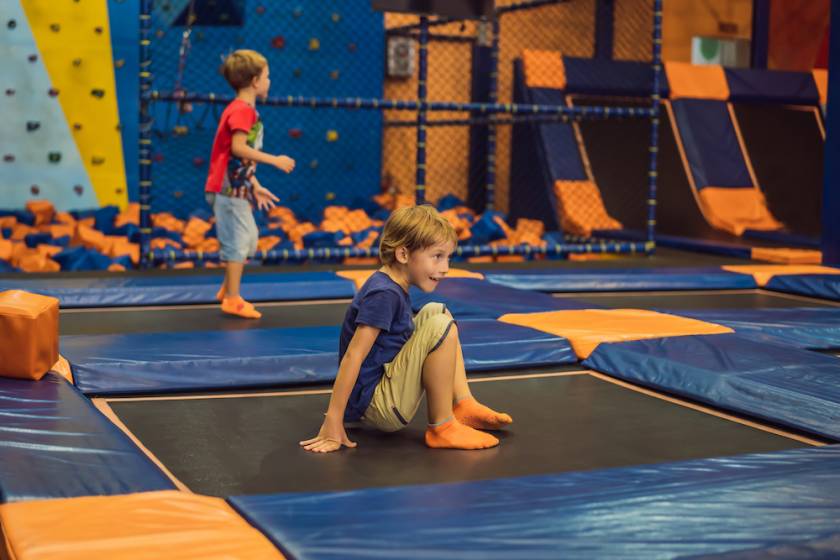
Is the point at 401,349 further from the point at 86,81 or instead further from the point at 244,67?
the point at 86,81

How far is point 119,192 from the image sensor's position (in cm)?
758

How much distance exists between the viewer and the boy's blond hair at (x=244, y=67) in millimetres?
3982

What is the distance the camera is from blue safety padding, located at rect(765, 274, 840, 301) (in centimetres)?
494

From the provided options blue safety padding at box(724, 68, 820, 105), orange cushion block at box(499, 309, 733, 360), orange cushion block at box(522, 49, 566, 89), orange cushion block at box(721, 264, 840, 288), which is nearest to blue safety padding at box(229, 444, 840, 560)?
orange cushion block at box(499, 309, 733, 360)

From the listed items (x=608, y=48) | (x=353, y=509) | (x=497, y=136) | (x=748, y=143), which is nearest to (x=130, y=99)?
(x=497, y=136)

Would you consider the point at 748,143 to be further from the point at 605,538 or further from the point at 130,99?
the point at 605,538

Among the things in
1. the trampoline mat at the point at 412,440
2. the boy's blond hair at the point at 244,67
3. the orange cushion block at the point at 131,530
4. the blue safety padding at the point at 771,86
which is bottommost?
the trampoline mat at the point at 412,440

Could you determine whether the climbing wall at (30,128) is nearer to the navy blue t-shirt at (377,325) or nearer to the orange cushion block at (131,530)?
the navy blue t-shirt at (377,325)

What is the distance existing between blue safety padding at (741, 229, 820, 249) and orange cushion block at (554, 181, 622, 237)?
A: 37.2 inches

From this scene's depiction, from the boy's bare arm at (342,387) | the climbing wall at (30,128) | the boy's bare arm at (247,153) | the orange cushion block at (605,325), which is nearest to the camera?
the boy's bare arm at (342,387)

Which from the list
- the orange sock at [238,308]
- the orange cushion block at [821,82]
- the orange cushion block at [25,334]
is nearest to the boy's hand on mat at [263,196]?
the orange sock at [238,308]

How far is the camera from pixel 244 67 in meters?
3.98

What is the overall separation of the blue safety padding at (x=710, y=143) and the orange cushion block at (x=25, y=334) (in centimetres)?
610

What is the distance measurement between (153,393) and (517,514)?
148 cm
